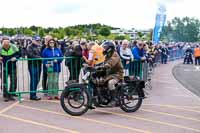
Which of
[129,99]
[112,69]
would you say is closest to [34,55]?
[112,69]

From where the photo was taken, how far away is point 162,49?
3484cm

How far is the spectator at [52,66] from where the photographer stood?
40.0 feet

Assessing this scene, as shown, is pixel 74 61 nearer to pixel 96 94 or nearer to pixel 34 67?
pixel 34 67

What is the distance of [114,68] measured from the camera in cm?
1055

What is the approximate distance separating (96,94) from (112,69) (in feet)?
2.31

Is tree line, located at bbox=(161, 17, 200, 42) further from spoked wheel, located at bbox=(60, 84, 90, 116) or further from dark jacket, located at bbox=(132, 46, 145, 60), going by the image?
spoked wheel, located at bbox=(60, 84, 90, 116)

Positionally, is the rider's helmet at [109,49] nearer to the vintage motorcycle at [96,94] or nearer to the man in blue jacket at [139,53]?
the vintage motorcycle at [96,94]

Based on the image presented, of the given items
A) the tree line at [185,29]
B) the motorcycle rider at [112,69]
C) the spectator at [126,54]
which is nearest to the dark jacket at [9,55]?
the motorcycle rider at [112,69]

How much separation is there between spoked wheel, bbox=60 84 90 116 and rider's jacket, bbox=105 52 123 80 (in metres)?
0.71

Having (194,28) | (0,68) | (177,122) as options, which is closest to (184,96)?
(177,122)

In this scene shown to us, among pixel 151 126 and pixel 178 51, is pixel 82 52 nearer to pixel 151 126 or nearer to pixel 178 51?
pixel 151 126

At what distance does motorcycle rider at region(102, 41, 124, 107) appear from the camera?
10289 mm

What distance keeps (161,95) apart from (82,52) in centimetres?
281

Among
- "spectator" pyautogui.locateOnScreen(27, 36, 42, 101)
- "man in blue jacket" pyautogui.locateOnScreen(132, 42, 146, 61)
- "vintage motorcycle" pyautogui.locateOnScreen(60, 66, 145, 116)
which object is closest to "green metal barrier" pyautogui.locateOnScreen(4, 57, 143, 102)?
"spectator" pyautogui.locateOnScreen(27, 36, 42, 101)
